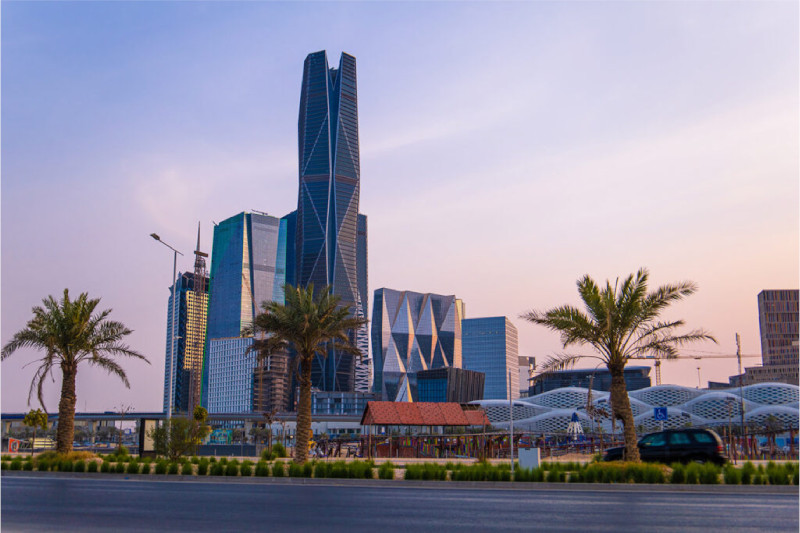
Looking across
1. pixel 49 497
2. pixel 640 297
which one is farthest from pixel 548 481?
pixel 49 497

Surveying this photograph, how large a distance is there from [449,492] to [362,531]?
10.3m

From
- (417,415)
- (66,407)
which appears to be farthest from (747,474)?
(417,415)

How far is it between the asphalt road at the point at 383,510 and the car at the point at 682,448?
5505 millimetres

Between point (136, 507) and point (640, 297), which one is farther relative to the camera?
point (640, 297)

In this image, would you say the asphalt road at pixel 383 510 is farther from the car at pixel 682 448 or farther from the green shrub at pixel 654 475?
the car at pixel 682 448

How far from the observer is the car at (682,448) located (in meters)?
Answer: 27.7

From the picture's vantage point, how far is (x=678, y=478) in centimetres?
2409

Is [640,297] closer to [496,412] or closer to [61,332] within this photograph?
[61,332]

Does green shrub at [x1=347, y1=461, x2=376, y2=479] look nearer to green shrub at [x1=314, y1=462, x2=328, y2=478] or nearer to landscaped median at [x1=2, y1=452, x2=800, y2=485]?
landscaped median at [x1=2, y1=452, x2=800, y2=485]

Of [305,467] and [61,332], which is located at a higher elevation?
[61,332]

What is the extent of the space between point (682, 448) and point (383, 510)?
1618 cm

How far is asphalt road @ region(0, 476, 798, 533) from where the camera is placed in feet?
45.1

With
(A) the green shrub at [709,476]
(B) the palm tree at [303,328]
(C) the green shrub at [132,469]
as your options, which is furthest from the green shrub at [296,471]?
(A) the green shrub at [709,476]

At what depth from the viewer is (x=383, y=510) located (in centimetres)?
1688
